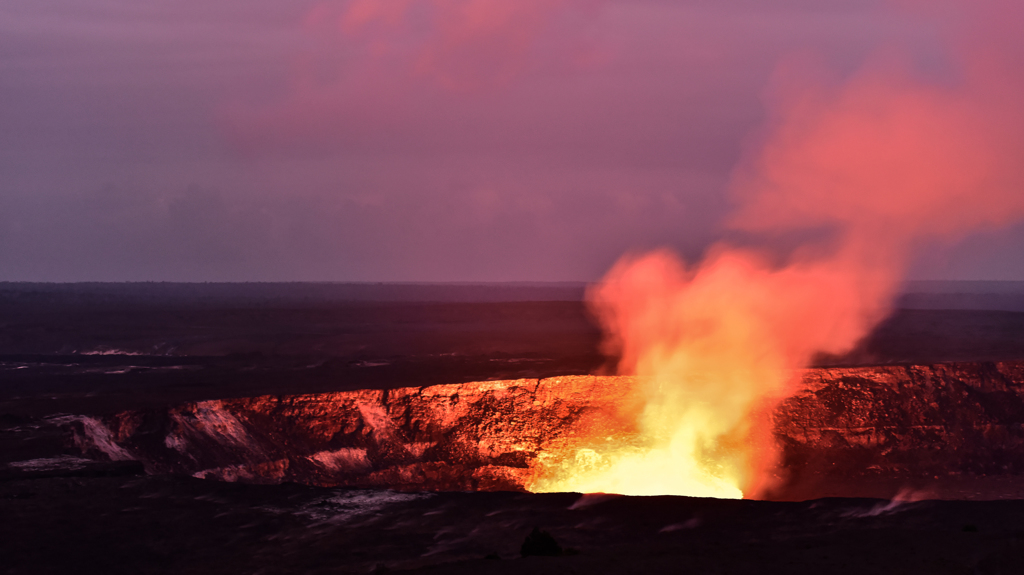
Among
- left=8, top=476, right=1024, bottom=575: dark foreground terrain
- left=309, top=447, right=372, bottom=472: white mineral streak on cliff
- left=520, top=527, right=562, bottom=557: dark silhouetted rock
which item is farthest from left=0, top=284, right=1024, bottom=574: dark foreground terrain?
left=309, top=447, right=372, bottom=472: white mineral streak on cliff

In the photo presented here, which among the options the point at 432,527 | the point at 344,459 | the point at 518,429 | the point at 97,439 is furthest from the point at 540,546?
the point at 97,439

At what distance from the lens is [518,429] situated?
128ft

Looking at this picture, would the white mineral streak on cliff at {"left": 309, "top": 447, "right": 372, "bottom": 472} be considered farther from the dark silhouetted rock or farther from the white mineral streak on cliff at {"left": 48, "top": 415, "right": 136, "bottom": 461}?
the dark silhouetted rock

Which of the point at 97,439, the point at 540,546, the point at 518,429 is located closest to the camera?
the point at 540,546

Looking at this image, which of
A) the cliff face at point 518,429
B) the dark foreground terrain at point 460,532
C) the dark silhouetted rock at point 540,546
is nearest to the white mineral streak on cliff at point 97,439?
the cliff face at point 518,429

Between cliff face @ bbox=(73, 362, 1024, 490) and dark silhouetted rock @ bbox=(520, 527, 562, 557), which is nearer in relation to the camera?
dark silhouetted rock @ bbox=(520, 527, 562, 557)

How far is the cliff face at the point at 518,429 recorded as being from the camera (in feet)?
113

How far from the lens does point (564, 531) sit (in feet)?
72.7

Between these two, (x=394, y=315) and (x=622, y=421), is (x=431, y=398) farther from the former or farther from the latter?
(x=394, y=315)

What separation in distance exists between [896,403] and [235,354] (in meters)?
52.6

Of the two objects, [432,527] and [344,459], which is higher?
[344,459]

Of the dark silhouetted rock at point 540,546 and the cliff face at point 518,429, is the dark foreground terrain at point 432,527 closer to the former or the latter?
the dark silhouetted rock at point 540,546

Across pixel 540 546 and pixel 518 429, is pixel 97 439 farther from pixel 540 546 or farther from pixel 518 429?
pixel 540 546

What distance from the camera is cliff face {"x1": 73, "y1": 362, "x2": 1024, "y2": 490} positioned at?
113ft
